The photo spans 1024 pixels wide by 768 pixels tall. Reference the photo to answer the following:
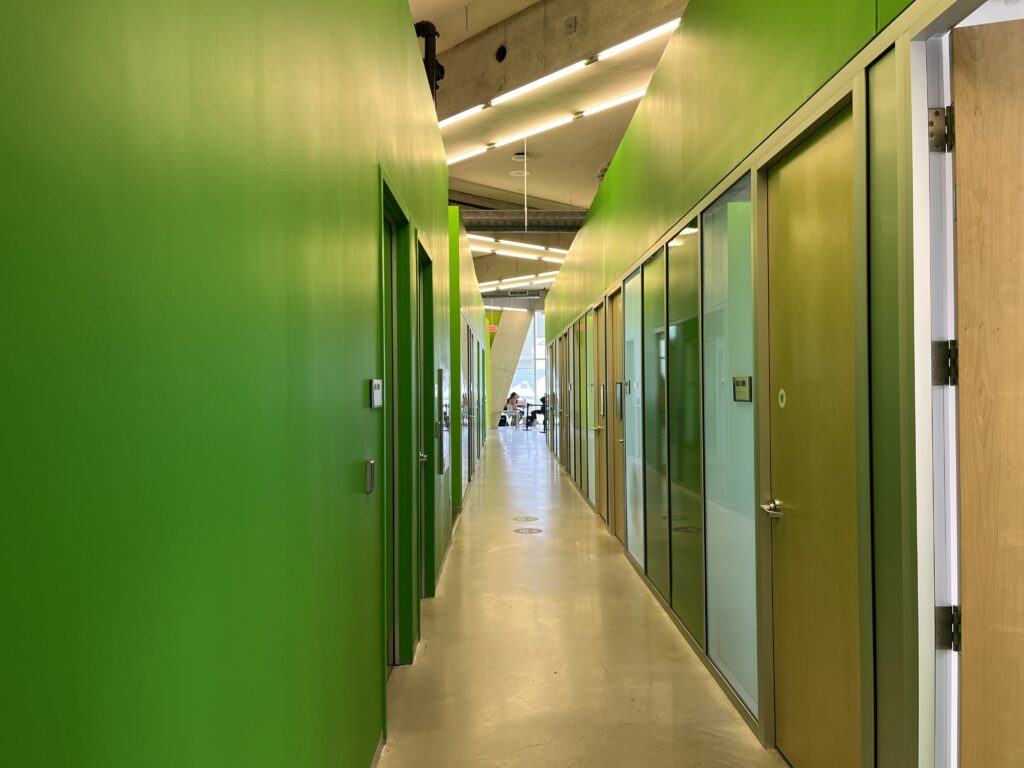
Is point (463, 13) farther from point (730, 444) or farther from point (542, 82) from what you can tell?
point (730, 444)

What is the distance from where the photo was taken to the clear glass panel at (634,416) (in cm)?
525

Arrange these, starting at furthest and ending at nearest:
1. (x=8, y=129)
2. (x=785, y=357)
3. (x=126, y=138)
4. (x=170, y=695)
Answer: (x=785, y=357) < (x=170, y=695) < (x=126, y=138) < (x=8, y=129)

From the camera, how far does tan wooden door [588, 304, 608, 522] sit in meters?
7.07

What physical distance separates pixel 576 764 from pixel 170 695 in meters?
2.10

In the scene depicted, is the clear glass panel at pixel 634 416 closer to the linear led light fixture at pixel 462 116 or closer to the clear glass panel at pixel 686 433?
the clear glass panel at pixel 686 433

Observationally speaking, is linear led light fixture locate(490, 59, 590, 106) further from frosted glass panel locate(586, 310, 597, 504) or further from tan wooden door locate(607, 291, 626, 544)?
frosted glass panel locate(586, 310, 597, 504)

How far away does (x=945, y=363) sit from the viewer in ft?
5.67

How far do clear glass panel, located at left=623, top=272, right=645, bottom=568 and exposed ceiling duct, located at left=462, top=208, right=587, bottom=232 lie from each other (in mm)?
6403

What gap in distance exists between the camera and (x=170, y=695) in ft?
3.41

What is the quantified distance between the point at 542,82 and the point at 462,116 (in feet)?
4.18

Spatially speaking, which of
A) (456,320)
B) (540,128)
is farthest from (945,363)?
(540,128)

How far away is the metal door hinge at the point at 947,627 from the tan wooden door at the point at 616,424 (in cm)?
422

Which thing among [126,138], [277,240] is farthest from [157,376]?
[277,240]

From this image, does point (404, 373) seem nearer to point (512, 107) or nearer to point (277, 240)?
point (277, 240)
